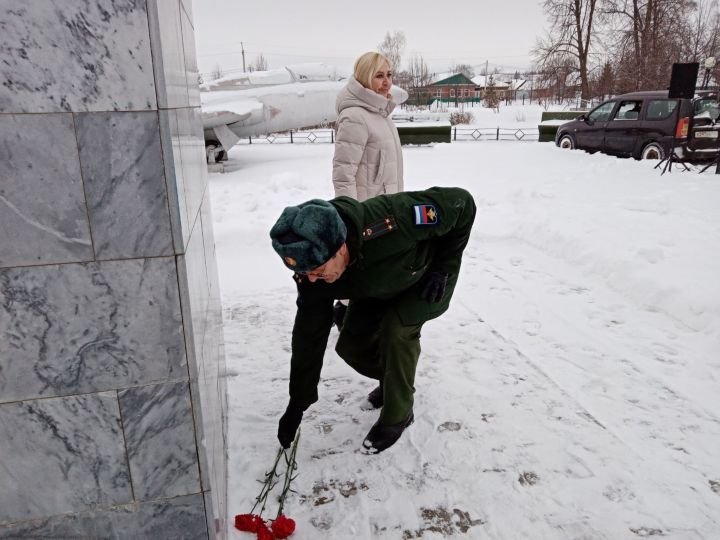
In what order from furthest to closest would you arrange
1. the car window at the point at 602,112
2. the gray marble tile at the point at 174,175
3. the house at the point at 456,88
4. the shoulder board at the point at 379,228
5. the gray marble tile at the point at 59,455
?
the house at the point at 456,88
the car window at the point at 602,112
the shoulder board at the point at 379,228
the gray marble tile at the point at 59,455
the gray marble tile at the point at 174,175

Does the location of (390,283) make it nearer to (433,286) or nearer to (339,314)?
(433,286)

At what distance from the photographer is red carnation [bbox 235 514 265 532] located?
6.40 ft

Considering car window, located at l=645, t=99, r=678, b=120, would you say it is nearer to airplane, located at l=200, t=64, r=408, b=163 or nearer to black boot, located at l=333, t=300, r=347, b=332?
airplane, located at l=200, t=64, r=408, b=163

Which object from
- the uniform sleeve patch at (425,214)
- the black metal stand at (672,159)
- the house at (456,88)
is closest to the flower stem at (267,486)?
the uniform sleeve patch at (425,214)

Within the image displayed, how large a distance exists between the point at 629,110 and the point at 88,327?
1324cm

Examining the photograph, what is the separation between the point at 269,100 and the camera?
13789 millimetres

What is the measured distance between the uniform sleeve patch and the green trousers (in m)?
0.45

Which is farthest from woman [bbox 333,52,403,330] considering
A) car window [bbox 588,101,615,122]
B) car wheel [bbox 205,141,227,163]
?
car window [bbox 588,101,615,122]

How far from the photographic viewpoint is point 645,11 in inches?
1073

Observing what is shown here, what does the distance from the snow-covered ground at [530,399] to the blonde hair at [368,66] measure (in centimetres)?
169

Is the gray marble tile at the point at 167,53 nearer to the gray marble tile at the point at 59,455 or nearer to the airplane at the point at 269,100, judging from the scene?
the gray marble tile at the point at 59,455

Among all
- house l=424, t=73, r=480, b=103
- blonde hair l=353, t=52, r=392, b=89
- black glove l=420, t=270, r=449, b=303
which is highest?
house l=424, t=73, r=480, b=103

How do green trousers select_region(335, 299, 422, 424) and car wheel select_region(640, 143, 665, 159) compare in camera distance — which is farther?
car wheel select_region(640, 143, 665, 159)

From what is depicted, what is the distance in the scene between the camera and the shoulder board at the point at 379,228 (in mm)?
1993
